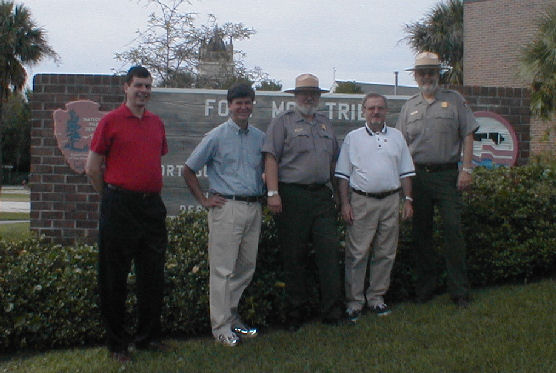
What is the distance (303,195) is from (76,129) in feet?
10.9

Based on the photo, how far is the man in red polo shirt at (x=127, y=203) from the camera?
4.50 meters

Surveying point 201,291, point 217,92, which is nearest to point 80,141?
point 217,92

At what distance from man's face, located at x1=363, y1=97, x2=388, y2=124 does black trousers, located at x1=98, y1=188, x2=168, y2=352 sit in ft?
5.88

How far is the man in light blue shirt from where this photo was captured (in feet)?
16.3

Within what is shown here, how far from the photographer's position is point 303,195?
16.8 feet

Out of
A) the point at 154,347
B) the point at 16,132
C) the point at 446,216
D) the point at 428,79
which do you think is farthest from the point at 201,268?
the point at 16,132

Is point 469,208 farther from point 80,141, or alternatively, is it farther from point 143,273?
point 80,141

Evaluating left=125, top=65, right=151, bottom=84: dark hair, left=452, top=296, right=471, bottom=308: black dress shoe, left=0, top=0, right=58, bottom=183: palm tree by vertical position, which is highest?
left=0, top=0, right=58, bottom=183: palm tree

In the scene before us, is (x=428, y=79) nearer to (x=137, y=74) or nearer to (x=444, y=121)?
(x=444, y=121)

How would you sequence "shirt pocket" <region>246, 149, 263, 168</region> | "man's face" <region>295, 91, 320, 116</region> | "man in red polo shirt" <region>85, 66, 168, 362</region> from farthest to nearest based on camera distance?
"man's face" <region>295, 91, 320, 116</region> → "shirt pocket" <region>246, 149, 263, 168</region> → "man in red polo shirt" <region>85, 66, 168, 362</region>

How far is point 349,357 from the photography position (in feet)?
14.9

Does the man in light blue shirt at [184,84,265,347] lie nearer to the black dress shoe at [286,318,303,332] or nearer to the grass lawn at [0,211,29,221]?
the black dress shoe at [286,318,303,332]

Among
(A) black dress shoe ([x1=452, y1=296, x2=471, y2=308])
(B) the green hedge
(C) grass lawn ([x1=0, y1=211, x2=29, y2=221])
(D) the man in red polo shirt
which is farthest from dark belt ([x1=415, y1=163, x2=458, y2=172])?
(C) grass lawn ([x1=0, y1=211, x2=29, y2=221])

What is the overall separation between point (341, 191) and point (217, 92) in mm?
2659
